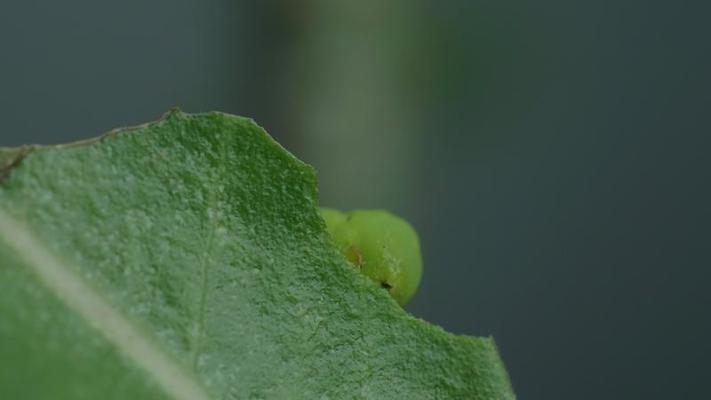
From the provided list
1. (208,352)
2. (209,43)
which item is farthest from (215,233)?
(209,43)

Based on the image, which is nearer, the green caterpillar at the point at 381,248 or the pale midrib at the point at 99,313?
the pale midrib at the point at 99,313

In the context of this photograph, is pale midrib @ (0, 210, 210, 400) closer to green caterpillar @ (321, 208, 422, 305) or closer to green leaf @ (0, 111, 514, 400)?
green leaf @ (0, 111, 514, 400)

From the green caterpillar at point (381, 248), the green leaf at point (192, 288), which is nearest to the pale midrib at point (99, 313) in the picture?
the green leaf at point (192, 288)

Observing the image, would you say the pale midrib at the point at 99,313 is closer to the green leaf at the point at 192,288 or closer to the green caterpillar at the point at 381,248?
the green leaf at the point at 192,288

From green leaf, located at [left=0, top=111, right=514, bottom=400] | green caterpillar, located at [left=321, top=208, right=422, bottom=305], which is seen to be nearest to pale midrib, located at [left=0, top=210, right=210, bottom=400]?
green leaf, located at [left=0, top=111, right=514, bottom=400]

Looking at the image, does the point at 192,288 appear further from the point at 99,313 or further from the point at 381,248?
the point at 381,248

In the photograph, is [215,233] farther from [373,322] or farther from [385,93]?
[385,93]
